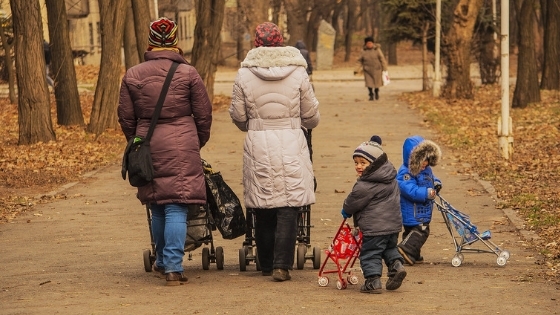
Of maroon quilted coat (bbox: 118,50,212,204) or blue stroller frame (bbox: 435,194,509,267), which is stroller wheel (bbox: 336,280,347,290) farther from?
blue stroller frame (bbox: 435,194,509,267)

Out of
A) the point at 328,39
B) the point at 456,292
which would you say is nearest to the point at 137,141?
the point at 456,292

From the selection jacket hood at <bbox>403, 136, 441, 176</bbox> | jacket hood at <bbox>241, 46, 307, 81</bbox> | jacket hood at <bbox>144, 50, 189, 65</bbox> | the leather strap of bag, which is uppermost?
jacket hood at <bbox>144, 50, 189, 65</bbox>

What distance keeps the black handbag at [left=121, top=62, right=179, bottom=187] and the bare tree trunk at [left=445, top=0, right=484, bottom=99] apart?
2373 cm

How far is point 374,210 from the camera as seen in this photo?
26.0 feet

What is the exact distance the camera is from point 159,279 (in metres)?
8.66

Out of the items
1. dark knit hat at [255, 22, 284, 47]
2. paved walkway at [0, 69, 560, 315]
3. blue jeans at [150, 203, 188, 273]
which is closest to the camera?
paved walkway at [0, 69, 560, 315]

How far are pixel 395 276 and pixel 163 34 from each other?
2.26 m

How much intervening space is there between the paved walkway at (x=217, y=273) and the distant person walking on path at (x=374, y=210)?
0.49ft

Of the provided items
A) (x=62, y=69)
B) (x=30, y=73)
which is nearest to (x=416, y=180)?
(x=30, y=73)

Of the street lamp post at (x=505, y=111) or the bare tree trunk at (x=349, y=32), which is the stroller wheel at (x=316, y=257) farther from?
the bare tree trunk at (x=349, y=32)

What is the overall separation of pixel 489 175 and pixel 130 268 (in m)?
7.15

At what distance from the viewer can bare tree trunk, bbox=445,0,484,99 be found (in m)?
31.2

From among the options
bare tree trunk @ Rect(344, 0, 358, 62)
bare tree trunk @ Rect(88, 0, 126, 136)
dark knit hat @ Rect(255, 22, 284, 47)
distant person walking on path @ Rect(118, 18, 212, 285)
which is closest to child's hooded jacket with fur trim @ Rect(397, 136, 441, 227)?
dark knit hat @ Rect(255, 22, 284, 47)

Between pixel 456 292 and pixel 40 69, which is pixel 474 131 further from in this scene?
pixel 456 292
